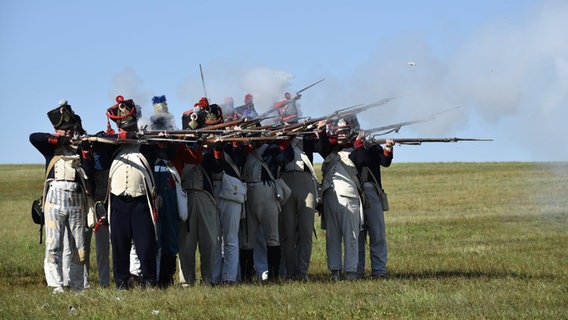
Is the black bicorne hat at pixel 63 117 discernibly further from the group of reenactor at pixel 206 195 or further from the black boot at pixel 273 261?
the black boot at pixel 273 261

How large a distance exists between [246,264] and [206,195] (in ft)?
5.61

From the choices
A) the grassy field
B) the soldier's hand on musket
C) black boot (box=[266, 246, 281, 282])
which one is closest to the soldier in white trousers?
the soldier's hand on musket

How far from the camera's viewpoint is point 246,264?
15312 millimetres

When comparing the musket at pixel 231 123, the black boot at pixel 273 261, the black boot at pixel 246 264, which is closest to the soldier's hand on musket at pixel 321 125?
the musket at pixel 231 123

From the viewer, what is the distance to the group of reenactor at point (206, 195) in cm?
1292

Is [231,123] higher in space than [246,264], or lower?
higher

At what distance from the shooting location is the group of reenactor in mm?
12922

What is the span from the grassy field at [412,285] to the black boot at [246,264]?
1026 mm

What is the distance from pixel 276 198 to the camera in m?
15.0

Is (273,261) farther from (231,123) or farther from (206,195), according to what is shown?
(231,123)

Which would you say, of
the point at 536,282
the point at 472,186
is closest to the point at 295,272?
the point at 536,282

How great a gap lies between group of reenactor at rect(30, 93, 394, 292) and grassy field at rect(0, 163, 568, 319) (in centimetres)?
66

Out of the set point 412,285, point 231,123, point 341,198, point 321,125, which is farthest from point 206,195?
point 412,285

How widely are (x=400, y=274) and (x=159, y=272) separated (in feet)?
12.3
